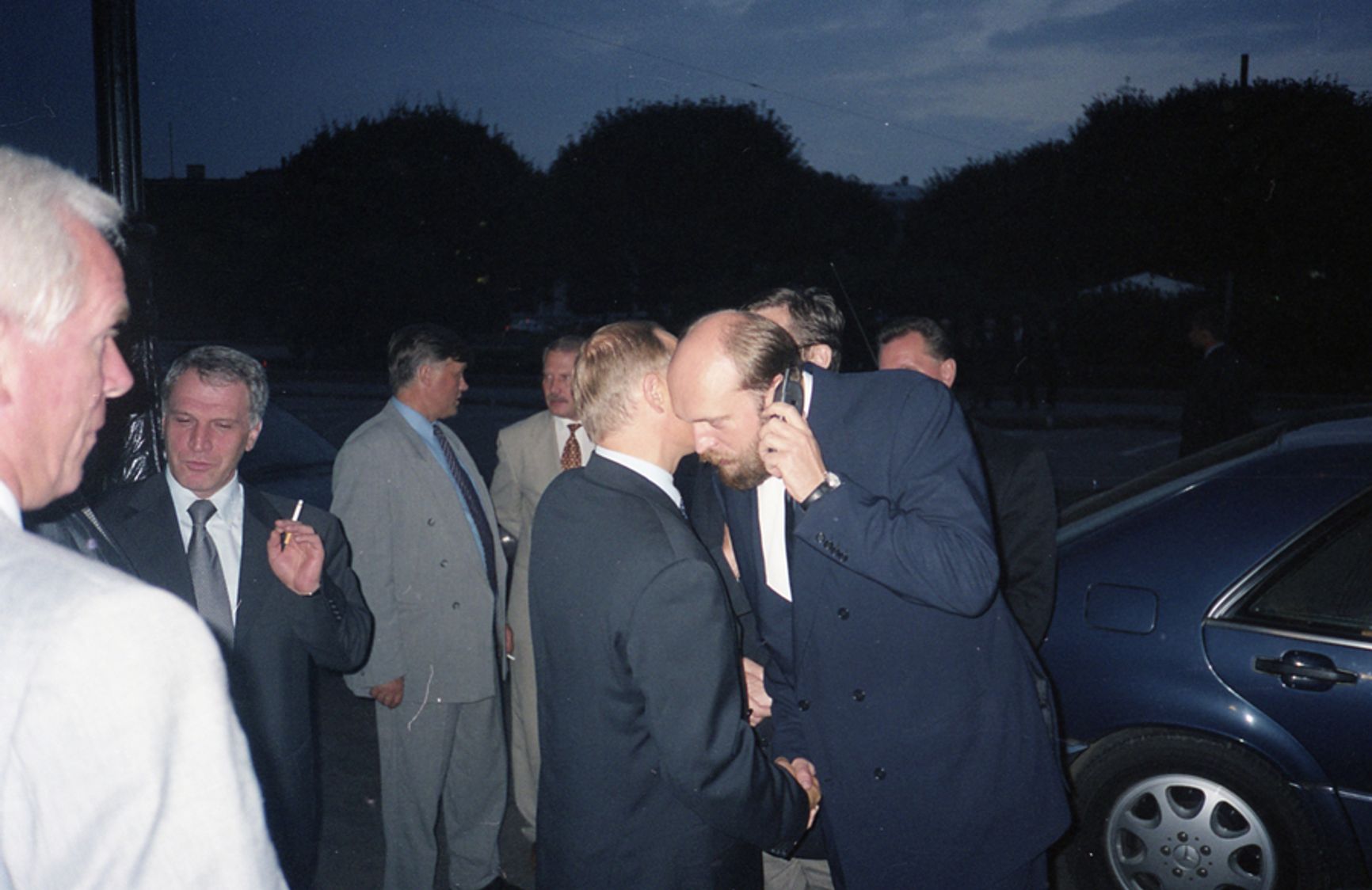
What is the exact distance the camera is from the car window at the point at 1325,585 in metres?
3.13

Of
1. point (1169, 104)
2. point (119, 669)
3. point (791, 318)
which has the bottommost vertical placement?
point (119, 669)

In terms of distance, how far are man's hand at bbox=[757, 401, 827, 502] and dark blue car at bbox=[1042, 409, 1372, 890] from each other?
6.22ft

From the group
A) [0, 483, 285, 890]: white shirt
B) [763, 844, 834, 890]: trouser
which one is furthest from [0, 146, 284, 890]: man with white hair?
[763, 844, 834, 890]: trouser

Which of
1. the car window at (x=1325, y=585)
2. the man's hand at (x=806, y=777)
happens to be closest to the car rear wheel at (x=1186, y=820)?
the car window at (x=1325, y=585)

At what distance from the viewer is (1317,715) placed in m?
3.05

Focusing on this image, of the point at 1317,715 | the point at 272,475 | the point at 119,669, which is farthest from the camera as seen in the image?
the point at 272,475

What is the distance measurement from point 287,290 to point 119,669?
3873cm

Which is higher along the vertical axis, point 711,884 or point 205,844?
point 205,844

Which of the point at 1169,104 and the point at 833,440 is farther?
the point at 1169,104

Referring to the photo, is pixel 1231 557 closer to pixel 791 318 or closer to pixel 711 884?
pixel 791 318

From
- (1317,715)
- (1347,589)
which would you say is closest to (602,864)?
(1317,715)

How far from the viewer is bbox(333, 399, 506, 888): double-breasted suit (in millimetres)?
3578

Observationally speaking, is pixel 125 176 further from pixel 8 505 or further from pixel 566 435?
pixel 8 505

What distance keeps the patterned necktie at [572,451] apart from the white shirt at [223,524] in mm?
1656
